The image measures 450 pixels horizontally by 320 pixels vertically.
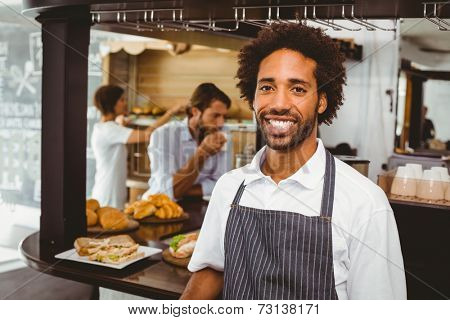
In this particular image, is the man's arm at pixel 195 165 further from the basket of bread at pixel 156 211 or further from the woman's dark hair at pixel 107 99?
the woman's dark hair at pixel 107 99

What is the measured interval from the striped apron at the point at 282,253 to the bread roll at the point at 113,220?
0.84 m

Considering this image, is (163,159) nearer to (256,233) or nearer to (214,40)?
(214,40)

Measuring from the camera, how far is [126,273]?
1.46 meters

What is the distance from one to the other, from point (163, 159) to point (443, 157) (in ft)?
4.09

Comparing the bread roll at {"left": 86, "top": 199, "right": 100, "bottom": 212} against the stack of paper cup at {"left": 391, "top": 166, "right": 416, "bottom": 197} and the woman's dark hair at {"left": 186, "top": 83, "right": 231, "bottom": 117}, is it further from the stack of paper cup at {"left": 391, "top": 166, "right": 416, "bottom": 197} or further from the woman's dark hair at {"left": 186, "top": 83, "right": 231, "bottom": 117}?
the stack of paper cup at {"left": 391, "top": 166, "right": 416, "bottom": 197}

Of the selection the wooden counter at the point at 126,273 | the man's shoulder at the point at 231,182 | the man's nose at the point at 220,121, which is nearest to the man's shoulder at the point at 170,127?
the man's nose at the point at 220,121

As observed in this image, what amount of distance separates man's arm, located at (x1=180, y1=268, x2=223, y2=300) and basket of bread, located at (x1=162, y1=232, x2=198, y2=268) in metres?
0.30

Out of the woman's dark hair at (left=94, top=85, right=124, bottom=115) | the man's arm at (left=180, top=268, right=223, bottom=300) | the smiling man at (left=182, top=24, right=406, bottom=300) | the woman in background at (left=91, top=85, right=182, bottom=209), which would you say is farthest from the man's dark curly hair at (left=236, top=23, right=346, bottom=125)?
the woman's dark hair at (left=94, top=85, right=124, bottom=115)

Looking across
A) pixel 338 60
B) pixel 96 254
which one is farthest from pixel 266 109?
pixel 96 254

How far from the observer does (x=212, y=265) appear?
3.88ft

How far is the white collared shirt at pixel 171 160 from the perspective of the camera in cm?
213

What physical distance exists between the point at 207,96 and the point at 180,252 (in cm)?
45

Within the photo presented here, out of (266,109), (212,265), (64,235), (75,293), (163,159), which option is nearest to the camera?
(266,109)

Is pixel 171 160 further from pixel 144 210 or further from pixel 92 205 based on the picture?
pixel 92 205
